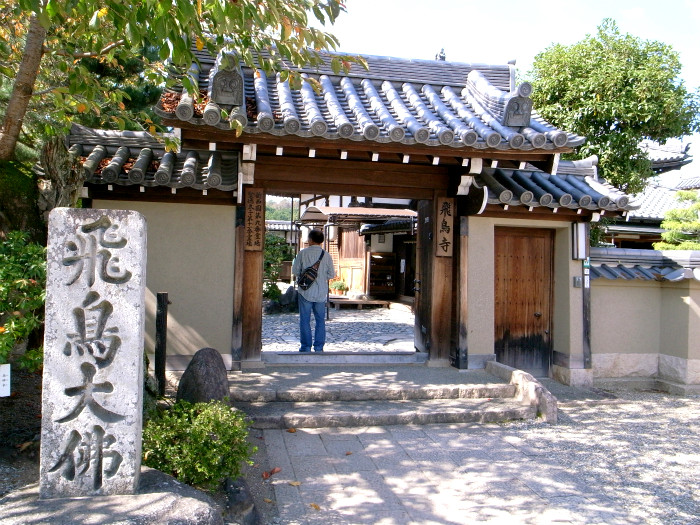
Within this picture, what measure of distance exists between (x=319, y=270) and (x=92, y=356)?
5609 mm

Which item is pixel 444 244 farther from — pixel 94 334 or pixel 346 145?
pixel 94 334

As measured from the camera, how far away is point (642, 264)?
945cm

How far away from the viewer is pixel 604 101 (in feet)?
34.9

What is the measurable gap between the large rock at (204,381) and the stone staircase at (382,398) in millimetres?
890

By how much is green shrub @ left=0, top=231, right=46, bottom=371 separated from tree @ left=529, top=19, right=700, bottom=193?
9.90 metres

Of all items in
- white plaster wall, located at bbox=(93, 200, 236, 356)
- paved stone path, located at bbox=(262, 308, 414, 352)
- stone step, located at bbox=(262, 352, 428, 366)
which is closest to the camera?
white plaster wall, located at bbox=(93, 200, 236, 356)

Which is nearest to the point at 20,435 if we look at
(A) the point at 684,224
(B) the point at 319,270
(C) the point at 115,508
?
(C) the point at 115,508

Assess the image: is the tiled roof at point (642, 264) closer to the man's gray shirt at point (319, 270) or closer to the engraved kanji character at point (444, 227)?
the engraved kanji character at point (444, 227)

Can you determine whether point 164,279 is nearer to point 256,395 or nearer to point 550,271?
point 256,395

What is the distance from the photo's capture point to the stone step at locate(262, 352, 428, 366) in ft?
28.2

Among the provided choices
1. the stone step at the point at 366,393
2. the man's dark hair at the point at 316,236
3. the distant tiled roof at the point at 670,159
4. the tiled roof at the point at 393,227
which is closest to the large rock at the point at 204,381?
the stone step at the point at 366,393

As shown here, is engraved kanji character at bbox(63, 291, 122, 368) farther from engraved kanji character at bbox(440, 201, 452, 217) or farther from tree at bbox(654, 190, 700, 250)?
tree at bbox(654, 190, 700, 250)

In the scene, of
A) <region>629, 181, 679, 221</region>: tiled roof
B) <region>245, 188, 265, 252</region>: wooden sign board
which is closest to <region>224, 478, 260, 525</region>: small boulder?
<region>245, 188, 265, 252</region>: wooden sign board

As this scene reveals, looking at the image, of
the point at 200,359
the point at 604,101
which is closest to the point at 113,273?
the point at 200,359
